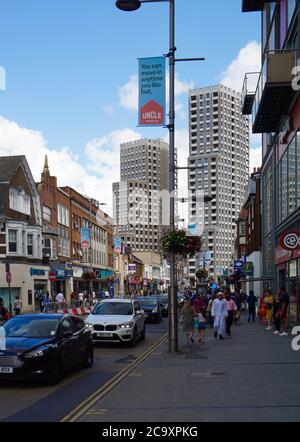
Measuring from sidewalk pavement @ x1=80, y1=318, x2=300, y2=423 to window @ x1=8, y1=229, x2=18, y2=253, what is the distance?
111 ft

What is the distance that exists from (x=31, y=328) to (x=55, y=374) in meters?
1.51

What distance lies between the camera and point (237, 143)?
11912 centimetres

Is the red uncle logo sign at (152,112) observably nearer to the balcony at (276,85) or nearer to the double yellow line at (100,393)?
the double yellow line at (100,393)

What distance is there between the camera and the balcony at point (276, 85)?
888 inches

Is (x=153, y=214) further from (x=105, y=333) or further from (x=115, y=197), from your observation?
(x=105, y=333)

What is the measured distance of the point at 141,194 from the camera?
111062mm

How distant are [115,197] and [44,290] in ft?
187

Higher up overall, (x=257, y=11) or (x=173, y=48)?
(x=257, y=11)

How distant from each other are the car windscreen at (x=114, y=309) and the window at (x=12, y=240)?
2964cm

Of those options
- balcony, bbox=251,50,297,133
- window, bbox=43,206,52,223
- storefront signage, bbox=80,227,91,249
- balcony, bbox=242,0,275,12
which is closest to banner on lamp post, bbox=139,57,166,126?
balcony, bbox=251,50,297,133

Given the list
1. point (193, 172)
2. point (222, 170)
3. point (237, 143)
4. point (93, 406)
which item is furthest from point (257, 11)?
point (237, 143)

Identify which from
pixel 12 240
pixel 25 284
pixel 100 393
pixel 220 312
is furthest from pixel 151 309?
pixel 100 393

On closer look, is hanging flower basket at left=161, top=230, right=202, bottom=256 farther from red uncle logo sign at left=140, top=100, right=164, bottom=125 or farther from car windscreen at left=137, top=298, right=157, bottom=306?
car windscreen at left=137, top=298, right=157, bottom=306

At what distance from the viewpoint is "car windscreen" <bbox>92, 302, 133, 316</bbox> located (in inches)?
815
